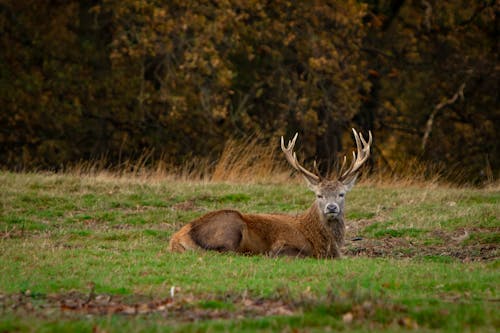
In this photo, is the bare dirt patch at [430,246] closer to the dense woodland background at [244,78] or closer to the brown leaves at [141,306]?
the brown leaves at [141,306]

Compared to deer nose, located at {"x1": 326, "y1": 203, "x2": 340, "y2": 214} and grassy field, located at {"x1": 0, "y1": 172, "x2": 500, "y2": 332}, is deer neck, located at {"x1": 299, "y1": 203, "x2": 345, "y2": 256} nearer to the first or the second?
deer nose, located at {"x1": 326, "y1": 203, "x2": 340, "y2": 214}

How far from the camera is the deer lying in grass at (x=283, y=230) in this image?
36.9 feet

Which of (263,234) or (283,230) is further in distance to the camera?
(283,230)

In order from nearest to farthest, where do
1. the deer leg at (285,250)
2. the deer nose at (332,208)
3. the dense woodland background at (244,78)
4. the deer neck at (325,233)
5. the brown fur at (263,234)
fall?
the brown fur at (263,234) < the deer leg at (285,250) < the deer nose at (332,208) < the deer neck at (325,233) < the dense woodland background at (244,78)

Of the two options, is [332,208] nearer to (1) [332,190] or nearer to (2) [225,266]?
(1) [332,190]

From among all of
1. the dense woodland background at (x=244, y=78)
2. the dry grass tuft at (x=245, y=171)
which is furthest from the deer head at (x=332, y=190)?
the dense woodland background at (x=244, y=78)

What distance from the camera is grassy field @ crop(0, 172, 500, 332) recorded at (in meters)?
6.98

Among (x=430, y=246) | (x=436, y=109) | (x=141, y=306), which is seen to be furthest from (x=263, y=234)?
(x=436, y=109)

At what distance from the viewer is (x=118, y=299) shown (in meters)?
7.90

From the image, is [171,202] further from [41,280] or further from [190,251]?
[41,280]

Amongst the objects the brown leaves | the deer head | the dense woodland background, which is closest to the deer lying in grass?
the deer head

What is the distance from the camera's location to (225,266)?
9773 millimetres

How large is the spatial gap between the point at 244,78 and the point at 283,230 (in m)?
16.1

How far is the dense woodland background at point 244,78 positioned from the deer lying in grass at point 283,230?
1170 cm
